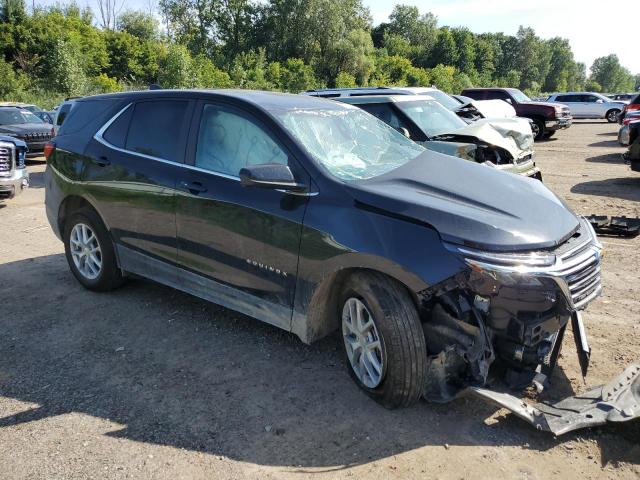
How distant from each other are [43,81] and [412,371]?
3284 cm

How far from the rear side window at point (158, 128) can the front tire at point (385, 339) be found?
189 centimetres

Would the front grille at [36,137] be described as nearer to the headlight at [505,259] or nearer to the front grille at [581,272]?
the headlight at [505,259]

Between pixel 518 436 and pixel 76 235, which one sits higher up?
pixel 76 235

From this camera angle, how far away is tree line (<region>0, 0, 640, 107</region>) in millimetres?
30172

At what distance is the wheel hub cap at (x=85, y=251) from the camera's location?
4.98 m

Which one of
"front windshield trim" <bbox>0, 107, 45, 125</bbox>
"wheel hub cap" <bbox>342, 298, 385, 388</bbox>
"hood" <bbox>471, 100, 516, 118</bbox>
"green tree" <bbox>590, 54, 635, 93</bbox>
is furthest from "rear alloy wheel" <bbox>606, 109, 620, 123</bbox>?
"green tree" <bbox>590, 54, 635, 93</bbox>

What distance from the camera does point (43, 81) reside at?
3006cm

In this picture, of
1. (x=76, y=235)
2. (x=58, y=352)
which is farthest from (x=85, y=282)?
(x=58, y=352)

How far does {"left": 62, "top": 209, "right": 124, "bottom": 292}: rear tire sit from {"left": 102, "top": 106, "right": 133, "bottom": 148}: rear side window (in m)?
0.71

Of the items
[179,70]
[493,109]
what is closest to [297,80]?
→ [179,70]

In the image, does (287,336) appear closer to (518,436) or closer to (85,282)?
(518,436)

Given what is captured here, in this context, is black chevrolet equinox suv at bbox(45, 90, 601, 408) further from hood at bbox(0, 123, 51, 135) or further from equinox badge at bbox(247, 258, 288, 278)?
hood at bbox(0, 123, 51, 135)

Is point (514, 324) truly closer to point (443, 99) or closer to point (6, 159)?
point (6, 159)

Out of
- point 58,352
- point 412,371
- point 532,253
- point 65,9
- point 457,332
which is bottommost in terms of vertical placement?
point 58,352
